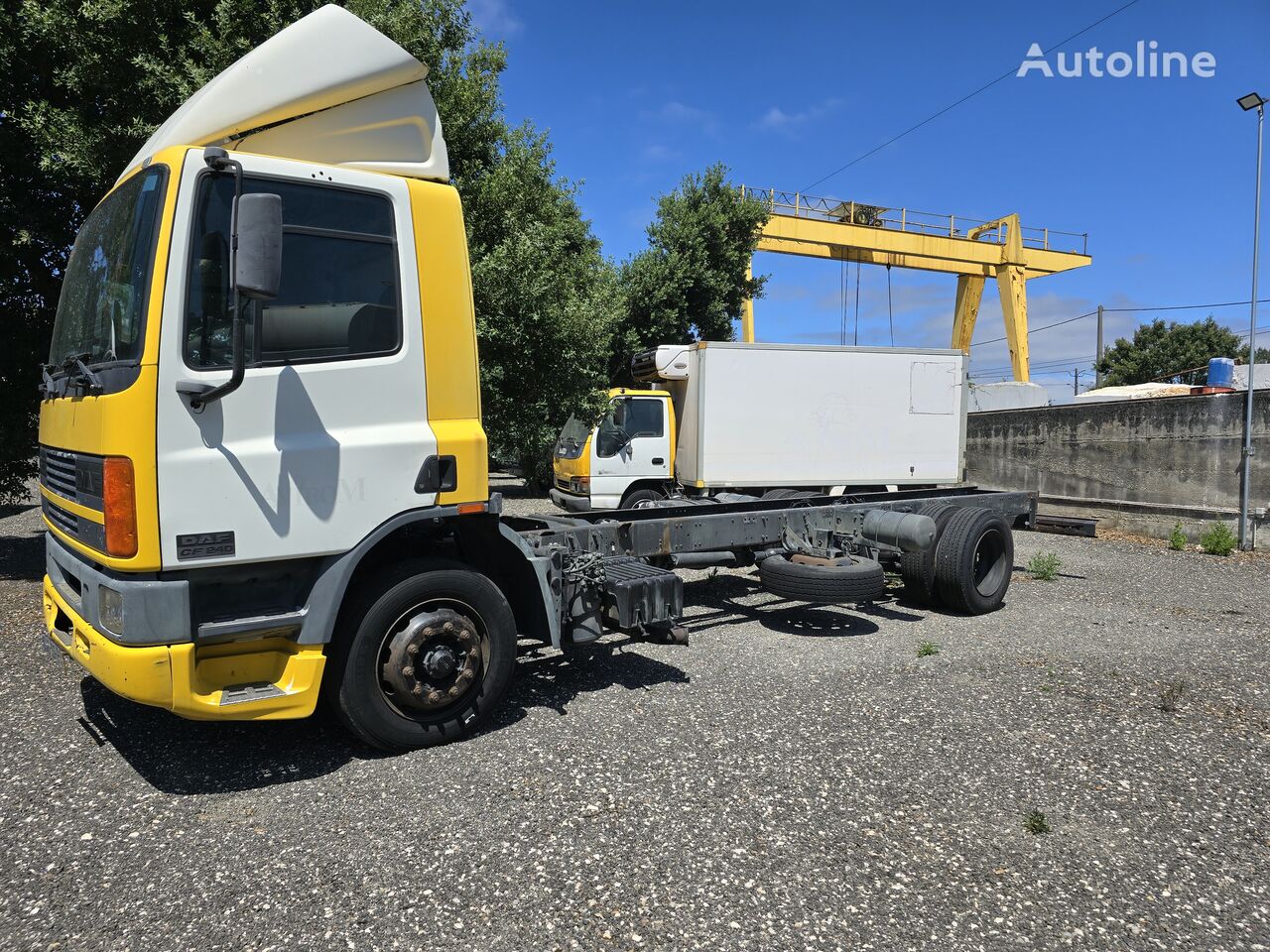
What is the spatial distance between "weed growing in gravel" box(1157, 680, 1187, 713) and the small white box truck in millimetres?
5927

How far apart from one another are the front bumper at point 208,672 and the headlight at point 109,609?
0.22ft

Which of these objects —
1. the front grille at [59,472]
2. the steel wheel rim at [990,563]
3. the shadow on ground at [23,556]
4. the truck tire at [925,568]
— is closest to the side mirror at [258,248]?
the front grille at [59,472]

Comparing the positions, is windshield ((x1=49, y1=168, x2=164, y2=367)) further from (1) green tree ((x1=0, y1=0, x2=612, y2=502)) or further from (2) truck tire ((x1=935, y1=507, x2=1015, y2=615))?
(2) truck tire ((x1=935, y1=507, x2=1015, y2=615))

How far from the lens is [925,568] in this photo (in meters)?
7.40

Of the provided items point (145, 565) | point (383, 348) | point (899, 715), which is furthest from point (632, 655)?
point (145, 565)

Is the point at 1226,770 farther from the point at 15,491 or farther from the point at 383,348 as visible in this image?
the point at 15,491

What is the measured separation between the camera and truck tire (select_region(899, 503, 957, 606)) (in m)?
Answer: 7.39

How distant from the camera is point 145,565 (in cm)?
327

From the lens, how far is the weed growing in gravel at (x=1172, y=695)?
4972 mm

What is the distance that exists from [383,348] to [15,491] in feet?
24.0

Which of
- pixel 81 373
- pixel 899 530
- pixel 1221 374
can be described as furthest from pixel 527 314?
pixel 1221 374

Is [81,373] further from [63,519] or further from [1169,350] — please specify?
[1169,350]

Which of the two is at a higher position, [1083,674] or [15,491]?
[15,491]

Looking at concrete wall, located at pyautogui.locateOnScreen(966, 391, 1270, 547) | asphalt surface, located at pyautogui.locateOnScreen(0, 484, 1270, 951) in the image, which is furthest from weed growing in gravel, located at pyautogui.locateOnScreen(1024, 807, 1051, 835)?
concrete wall, located at pyautogui.locateOnScreen(966, 391, 1270, 547)
